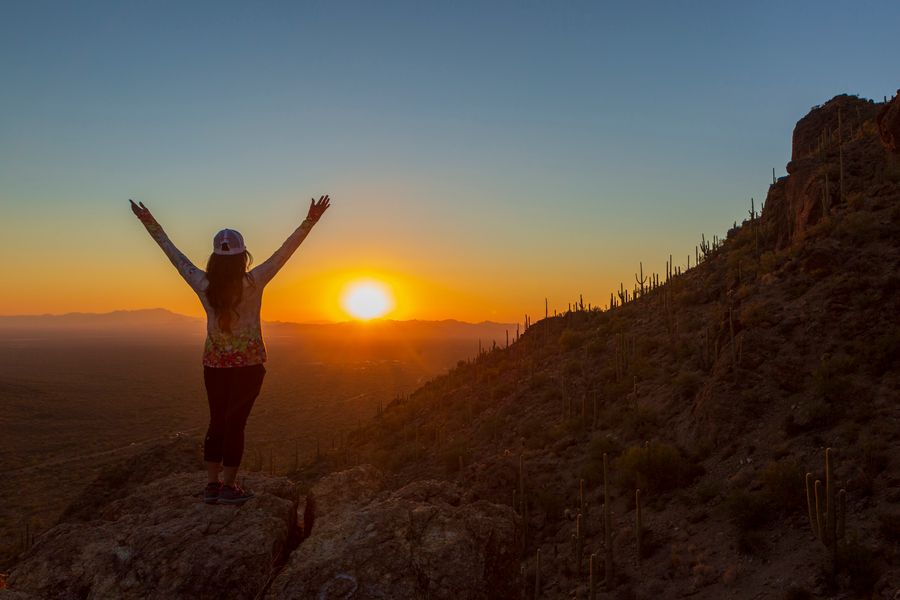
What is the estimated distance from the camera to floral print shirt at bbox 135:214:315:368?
4508 millimetres

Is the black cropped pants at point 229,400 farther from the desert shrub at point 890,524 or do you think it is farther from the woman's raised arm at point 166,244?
the desert shrub at point 890,524

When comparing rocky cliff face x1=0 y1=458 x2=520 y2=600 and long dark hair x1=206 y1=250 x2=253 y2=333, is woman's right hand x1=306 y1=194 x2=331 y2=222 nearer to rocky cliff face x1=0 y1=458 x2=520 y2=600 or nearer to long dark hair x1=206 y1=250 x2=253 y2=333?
long dark hair x1=206 y1=250 x2=253 y2=333

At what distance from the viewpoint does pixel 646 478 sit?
11531 millimetres

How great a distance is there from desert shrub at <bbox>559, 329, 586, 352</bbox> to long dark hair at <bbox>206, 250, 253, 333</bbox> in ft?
75.5

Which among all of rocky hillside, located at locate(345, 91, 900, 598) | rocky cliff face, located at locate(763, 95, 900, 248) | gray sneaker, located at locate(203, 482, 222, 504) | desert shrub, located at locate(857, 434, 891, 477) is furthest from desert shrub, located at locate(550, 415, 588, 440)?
gray sneaker, located at locate(203, 482, 222, 504)

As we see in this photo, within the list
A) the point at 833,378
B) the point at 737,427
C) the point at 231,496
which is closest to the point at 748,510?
the point at 737,427

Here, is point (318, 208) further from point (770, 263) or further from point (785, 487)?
point (770, 263)

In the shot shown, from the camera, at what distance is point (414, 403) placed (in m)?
30.5

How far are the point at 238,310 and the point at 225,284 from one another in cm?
25

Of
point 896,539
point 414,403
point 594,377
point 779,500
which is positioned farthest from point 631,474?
point 414,403

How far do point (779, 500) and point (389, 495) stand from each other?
21.4ft

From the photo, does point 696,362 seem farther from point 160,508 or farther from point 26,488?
point 26,488

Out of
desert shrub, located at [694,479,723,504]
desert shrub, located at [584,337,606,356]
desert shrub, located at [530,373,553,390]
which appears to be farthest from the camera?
desert shrub, located at [584,337,606,356]

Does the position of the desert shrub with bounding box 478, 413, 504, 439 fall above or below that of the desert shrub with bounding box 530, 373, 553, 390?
below
